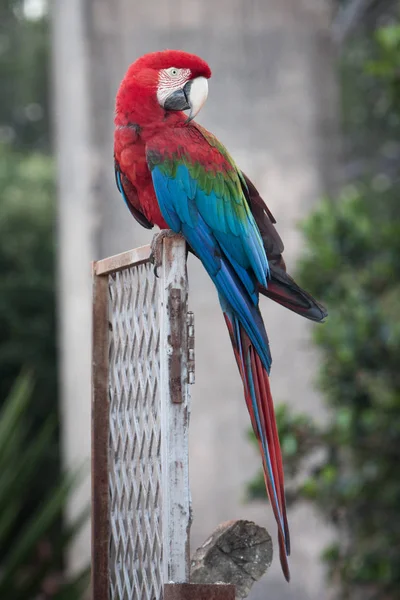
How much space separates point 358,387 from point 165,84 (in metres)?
1.79

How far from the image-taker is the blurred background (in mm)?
3396

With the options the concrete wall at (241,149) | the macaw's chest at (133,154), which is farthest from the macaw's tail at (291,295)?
the concrete wall at (241,149)

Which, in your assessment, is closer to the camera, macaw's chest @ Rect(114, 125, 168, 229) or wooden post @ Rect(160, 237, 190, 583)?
wooden post @ Rect(160, 237, 190, 583)

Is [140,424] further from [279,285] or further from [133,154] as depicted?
[133,154]

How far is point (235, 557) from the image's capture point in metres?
1.65

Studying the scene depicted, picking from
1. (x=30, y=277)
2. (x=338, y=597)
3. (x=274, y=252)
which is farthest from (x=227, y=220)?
(x=30, y=277)

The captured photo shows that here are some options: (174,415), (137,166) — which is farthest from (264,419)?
(137,166)

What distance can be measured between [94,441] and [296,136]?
304 cm

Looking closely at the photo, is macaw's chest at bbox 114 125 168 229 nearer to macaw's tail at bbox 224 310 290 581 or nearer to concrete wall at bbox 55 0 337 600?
macaw's tail at bbox 224 310 290 581

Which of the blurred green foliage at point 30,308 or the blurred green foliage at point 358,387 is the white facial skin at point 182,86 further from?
the blurred green foliage at point 30,308

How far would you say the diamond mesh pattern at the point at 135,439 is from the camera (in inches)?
63.9

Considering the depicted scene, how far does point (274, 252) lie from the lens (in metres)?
1.88

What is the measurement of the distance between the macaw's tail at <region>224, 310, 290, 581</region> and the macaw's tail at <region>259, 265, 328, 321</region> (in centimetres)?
10

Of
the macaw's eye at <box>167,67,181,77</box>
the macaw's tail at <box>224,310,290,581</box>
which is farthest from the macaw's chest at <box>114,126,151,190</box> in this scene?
the macaw's tail at <box>224,310,290,581</box>
